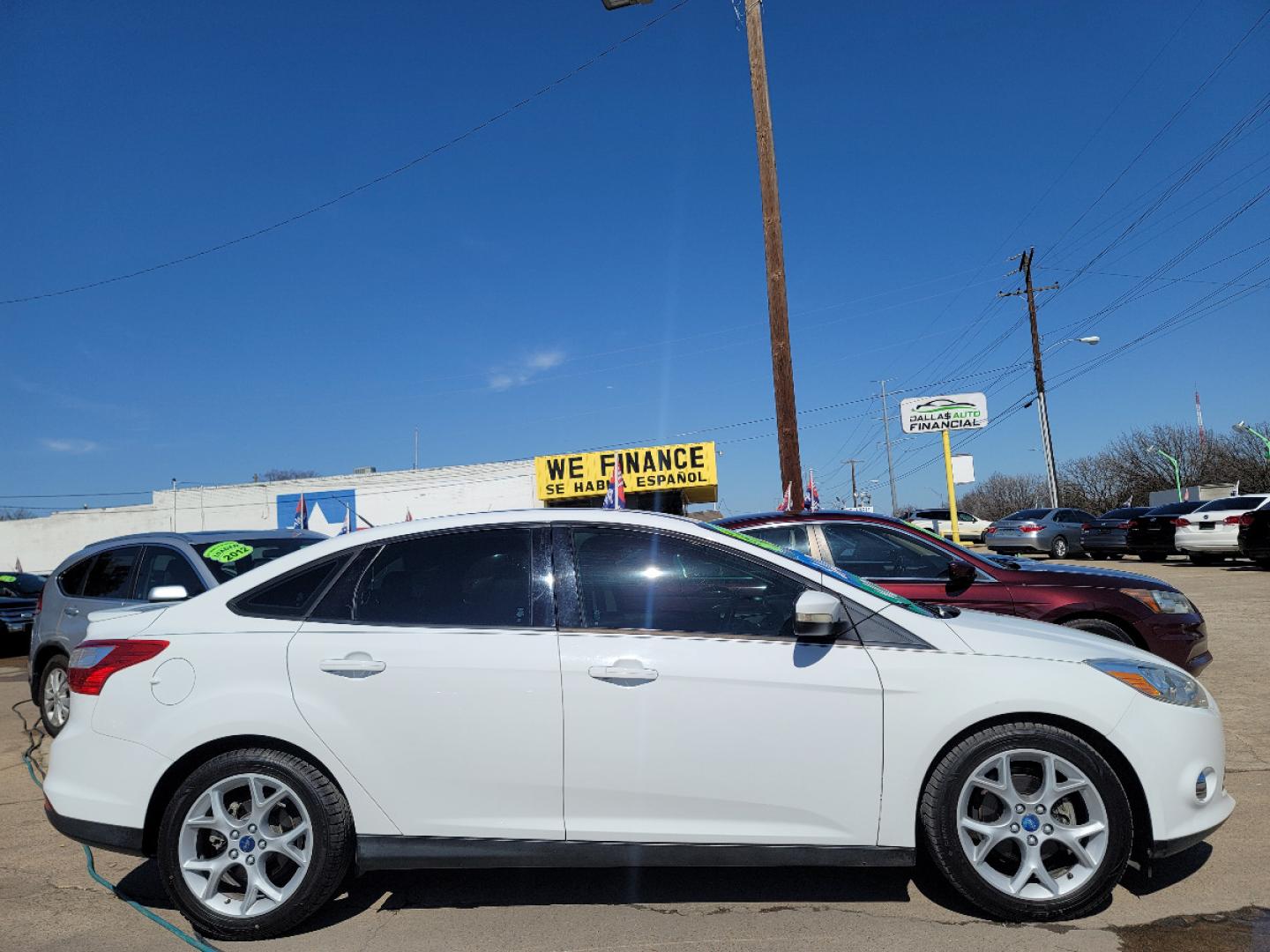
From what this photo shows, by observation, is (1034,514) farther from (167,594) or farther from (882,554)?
(167,594)

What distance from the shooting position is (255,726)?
329 cm

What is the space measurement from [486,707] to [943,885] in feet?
6.74

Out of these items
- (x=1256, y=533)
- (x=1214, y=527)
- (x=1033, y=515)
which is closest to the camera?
(x=1256, y=533)

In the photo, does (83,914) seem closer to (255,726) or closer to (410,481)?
(255,726)

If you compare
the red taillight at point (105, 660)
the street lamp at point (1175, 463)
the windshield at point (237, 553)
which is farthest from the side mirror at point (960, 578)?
the street lamp at point (1175, 463)

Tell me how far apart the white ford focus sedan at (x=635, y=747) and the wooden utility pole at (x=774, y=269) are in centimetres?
759

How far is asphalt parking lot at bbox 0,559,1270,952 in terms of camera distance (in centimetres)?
316

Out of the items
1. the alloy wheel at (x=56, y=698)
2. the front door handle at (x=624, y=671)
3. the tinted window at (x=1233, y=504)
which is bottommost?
the alloy wheel at (x=56, y=698)

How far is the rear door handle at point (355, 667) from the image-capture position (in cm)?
332

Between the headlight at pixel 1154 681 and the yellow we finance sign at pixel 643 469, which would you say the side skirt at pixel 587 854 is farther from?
the yellow we finance sign at pixel 643 469

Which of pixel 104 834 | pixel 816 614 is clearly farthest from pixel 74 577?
pixel 816 614

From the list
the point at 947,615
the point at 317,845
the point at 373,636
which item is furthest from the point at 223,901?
the point at 947,615

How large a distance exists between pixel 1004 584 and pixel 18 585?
16.0m

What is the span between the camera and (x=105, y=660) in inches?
137
